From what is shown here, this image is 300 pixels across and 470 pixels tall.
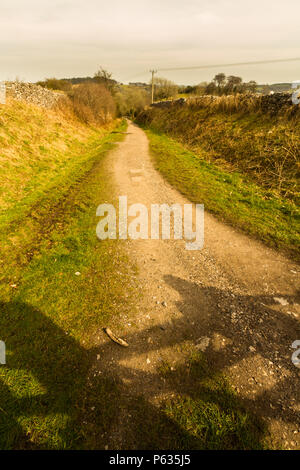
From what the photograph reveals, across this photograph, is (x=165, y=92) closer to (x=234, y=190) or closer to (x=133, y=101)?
(x=133, y=101)

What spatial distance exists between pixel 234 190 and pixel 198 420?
10.3 meters

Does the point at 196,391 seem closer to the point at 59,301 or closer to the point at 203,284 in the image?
the point at 203,284

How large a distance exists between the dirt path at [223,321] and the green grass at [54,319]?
49cm

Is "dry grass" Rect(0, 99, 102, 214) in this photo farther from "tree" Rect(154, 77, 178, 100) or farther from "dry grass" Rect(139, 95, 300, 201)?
"tree" Rect(154, 77, 178, 100)

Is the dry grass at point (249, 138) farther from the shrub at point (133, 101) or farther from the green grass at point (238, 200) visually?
the shrub at point (133, 101)

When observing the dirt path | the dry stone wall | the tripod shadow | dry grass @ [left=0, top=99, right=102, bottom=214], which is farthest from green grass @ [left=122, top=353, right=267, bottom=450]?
the dry stone wall

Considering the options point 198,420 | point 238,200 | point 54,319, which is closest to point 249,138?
point 238,200

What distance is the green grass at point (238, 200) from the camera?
300 inches

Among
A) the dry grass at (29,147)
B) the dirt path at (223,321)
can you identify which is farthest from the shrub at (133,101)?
the dirt path at (223,321)

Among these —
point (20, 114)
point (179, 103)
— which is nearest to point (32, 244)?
point (20, 114)

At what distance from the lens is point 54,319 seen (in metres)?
4.59

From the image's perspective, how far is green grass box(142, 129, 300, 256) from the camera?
762 cm

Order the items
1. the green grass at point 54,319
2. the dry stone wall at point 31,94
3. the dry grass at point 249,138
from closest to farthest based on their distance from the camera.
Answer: the green grass at point 54,319 → the dry grass at point 249,138 → the dry stone wall at point 31,94
